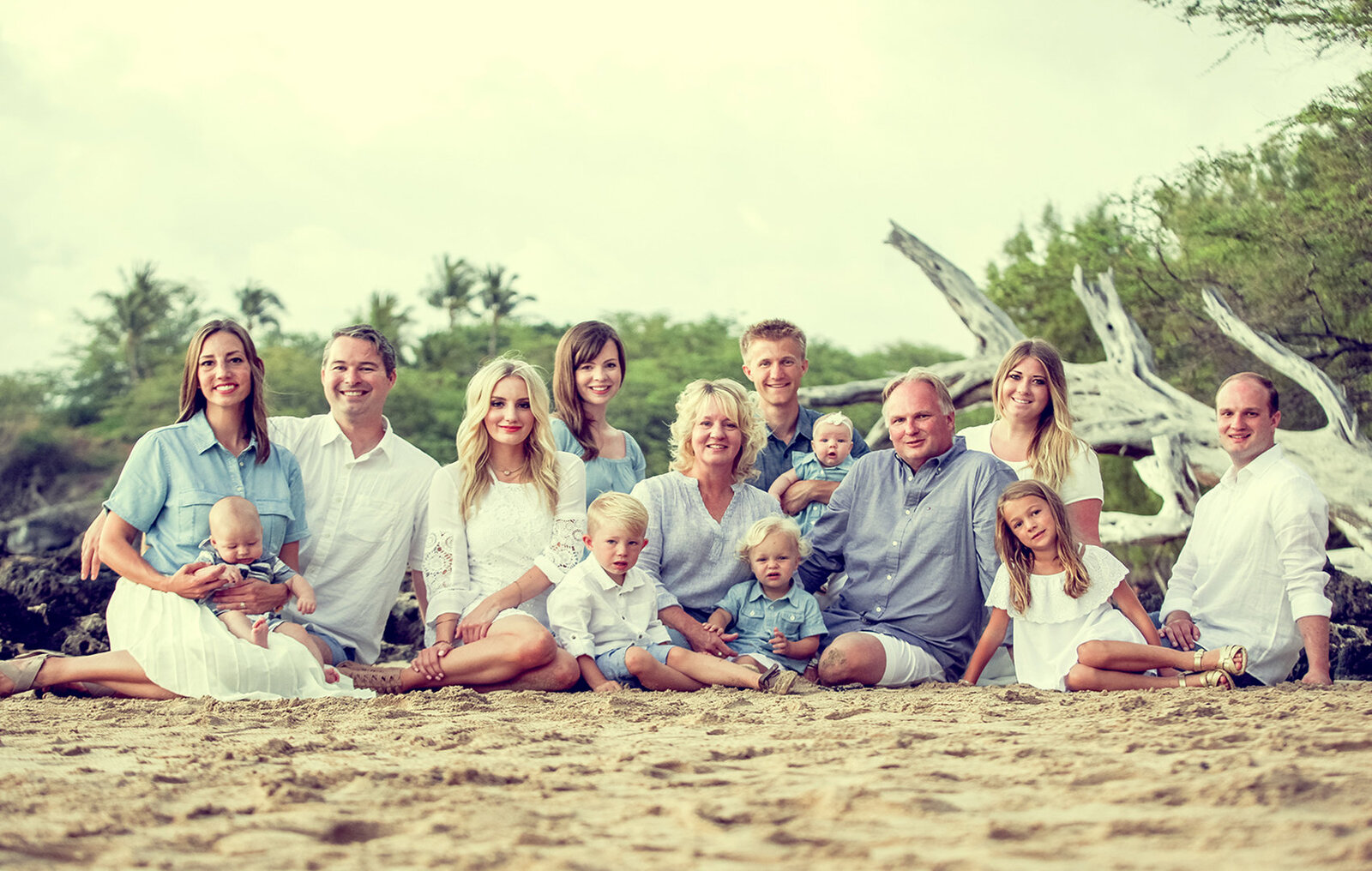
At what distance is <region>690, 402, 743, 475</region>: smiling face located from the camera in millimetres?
5605

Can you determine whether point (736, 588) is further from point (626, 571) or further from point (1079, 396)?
point (1079, 396)

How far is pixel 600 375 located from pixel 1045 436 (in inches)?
84.3

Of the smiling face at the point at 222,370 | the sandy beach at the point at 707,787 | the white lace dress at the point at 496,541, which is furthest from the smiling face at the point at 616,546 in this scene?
the smiling face at the point at 222,370

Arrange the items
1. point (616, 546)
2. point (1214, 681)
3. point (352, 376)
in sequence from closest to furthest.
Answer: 1. point (1214, 681)
2. point (616, 546)
3. point (352, 376)

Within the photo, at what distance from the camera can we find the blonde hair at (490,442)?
5.60 m

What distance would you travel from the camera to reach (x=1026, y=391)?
226 inches

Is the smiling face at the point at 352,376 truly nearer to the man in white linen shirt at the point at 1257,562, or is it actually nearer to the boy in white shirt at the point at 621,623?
the boy in white shirt at the point at 621,623

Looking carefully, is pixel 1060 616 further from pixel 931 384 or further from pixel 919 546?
pixel 931 384

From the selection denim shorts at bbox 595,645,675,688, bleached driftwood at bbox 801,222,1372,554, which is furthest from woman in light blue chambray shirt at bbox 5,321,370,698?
bleached driftwood at bbox 801,222,1372,554

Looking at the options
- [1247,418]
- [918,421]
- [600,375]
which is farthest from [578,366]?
[1247,418]

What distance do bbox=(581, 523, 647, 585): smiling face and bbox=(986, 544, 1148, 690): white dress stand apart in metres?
1.53

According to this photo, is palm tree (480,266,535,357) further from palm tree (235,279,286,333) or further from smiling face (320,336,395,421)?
smiling face (320,336,395,421)

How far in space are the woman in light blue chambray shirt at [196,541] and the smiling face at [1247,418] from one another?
13.0 feet

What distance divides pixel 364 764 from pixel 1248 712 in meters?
2.89
